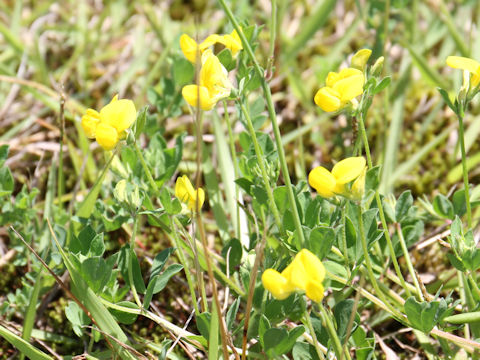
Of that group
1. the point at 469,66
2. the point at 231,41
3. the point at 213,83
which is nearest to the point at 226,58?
the point at 231,41

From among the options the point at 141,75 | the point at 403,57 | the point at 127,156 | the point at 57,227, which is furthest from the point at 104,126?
the point at 403,57

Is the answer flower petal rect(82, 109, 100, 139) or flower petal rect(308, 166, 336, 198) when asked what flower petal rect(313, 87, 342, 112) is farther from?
flower petal rect(82, 109, 100, 139)

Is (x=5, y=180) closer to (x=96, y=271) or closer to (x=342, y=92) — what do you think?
(x=96, y=271)

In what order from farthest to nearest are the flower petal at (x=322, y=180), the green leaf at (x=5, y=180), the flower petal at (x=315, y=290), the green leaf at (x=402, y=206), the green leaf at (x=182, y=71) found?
the green leaf at (x=182, y=71) < the green leaf at (x=5, y=180) < the green leaf at (x=402, y=206) < the flower petal at (x=322, y=180) < the flower petal at (x=315, y=290)

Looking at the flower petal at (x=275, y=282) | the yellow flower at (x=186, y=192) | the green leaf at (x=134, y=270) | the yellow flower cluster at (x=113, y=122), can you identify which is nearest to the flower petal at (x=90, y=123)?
the yellow flower cluster at (x=113, y=122)

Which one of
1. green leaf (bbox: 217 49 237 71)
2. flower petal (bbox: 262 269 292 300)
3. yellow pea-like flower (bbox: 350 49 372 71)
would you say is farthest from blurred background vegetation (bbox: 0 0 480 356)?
flower petal (bbox: 262 269 292 300)

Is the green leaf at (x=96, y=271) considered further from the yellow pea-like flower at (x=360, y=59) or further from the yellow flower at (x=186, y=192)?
the yellow pea-like flower at (x=360, y=59)

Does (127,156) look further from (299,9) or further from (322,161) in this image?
(299,9)
